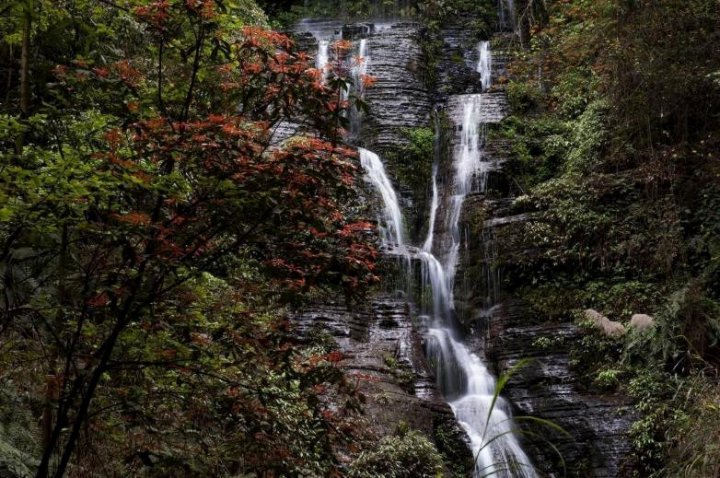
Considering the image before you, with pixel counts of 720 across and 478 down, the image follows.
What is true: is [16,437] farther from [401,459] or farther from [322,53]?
[322,53]

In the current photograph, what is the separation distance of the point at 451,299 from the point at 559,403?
4.00 metres

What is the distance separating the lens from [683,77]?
1118cm

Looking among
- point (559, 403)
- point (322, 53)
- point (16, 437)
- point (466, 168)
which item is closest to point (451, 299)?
point (559, 403)

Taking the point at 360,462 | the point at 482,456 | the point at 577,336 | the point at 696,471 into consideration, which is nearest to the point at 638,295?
the point at 577,336

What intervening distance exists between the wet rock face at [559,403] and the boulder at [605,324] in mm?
373

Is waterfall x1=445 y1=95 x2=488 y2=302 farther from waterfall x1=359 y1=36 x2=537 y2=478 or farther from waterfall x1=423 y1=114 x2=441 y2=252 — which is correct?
waterfall x1=423 y1=114 x2=441 y2=252

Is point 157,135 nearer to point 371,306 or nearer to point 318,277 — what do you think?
point 318,277

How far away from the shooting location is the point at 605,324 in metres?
10.4

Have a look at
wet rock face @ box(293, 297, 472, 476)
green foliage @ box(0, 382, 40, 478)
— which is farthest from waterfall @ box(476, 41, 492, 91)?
green foliage @ box(0, 382, 40, 478)

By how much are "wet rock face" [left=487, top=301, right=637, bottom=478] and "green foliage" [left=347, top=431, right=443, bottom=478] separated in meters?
2.29

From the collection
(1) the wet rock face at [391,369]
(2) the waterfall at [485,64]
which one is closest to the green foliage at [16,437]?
(1) the wet rock face at [391,369]

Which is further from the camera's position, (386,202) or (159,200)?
(386,202)

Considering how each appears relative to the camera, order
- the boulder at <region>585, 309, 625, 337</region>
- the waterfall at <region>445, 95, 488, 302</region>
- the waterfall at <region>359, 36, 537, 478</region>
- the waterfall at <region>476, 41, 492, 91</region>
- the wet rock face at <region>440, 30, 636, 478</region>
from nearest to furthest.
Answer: the wet rock face at <region>440, 30, 636, 478</region> → the waterfall at <region>359, 36, 537, 478</region> → the boulder at <region>585, 309, 625, 337</region> → the waterfall at <region>445, 95, 488, 302</region> → the waterfall at <region>476, 41, 492, 91</region>

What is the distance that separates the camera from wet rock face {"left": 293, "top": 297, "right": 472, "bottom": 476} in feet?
27.2
